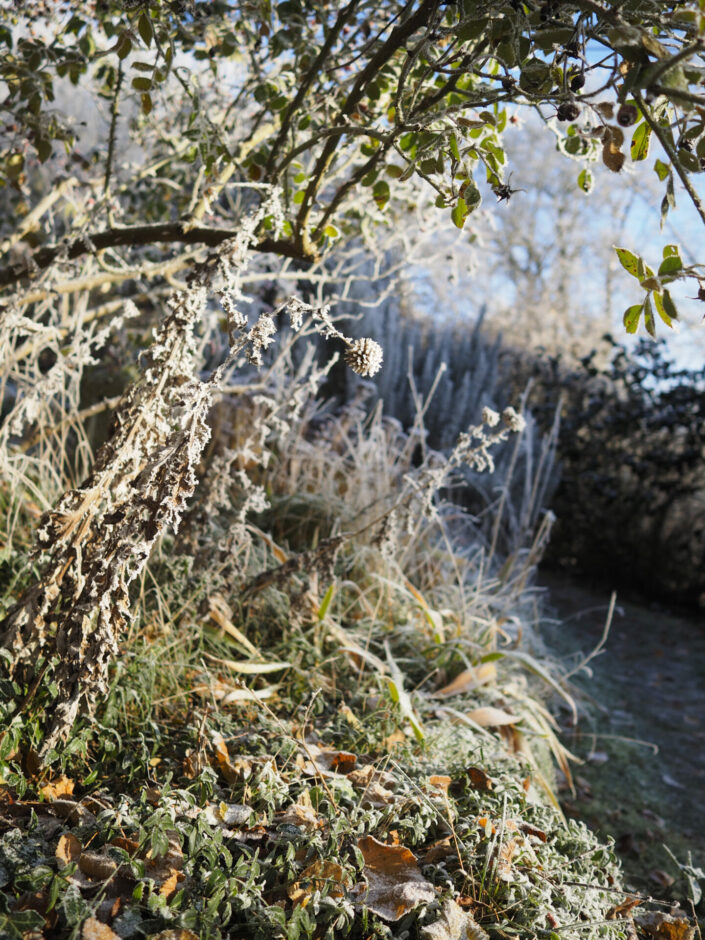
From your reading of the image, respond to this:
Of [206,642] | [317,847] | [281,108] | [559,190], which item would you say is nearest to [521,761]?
[317,847]

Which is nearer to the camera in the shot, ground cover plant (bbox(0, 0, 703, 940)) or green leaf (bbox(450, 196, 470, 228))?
ground cover plant (bbox(0, 0, 703, 940))

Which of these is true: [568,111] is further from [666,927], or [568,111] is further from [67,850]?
[666,927]

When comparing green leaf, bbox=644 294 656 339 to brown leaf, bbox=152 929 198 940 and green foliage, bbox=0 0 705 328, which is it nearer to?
green foliage, bbox=0 0 705 328

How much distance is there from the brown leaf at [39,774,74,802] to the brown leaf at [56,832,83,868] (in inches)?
7.3

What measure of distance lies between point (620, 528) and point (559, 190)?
17253mm

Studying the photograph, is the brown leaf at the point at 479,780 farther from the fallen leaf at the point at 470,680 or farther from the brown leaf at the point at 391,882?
the fallen leaf at the point at 470,680

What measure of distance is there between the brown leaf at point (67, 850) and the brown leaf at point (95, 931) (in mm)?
167

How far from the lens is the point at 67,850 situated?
1.31m

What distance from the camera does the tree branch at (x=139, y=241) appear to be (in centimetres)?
195

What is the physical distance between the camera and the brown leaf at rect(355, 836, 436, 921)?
1.34 m

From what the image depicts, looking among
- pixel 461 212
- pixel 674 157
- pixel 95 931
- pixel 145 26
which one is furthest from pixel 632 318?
pixel 95 931

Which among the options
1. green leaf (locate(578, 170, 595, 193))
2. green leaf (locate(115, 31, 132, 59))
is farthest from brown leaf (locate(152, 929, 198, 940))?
green leaf (locate(115, 31, 132, 59))

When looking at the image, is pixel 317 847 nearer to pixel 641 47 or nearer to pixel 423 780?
pixel 423 780

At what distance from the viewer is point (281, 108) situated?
2.05 m
